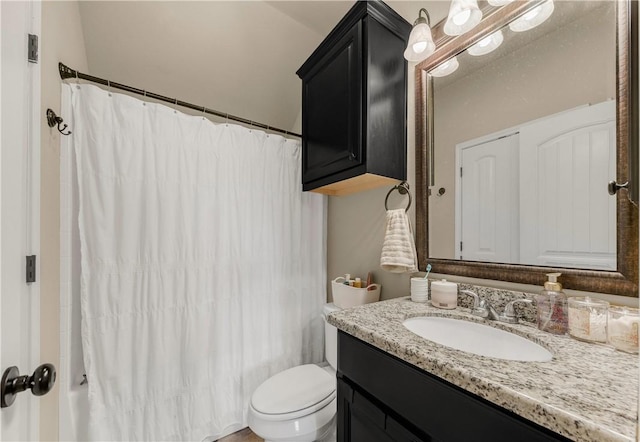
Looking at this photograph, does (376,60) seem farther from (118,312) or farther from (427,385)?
(118,312)

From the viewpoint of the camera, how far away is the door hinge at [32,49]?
0.68 metres

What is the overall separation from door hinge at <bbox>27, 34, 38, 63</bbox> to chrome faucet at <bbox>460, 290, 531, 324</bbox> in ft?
5.13

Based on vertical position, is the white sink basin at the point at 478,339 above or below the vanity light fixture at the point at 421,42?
below

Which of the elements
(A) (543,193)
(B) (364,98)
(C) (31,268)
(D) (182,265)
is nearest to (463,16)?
(B) (364,98)

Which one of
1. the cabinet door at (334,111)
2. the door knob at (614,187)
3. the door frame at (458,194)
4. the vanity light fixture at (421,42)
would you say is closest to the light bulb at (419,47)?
the vanity light fixture at (421,42)

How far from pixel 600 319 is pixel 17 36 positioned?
1.63m

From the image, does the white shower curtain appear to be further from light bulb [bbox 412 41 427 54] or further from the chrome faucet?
the chrome faucet

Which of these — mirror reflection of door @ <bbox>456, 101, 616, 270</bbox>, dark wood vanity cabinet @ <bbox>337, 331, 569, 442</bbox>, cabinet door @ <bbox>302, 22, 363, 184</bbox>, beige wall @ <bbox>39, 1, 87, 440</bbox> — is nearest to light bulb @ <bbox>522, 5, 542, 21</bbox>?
mirror reflection of door @ <bbox>456, 101, 616, 270</bbox>

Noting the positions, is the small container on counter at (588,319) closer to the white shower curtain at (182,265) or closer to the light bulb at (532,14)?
the light bulb at (532,14)

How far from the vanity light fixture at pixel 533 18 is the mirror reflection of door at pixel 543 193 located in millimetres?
351

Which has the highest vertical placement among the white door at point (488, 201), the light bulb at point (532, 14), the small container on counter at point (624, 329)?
the light bulb at point (532, 14)

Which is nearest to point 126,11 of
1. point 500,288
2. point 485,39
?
point 485,39

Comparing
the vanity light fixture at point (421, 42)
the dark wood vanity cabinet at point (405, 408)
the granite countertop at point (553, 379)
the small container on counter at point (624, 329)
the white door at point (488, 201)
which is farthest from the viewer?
the vanity light fixture at point (421, 42)

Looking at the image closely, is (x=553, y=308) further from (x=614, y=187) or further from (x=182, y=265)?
(x=182, y=265)
